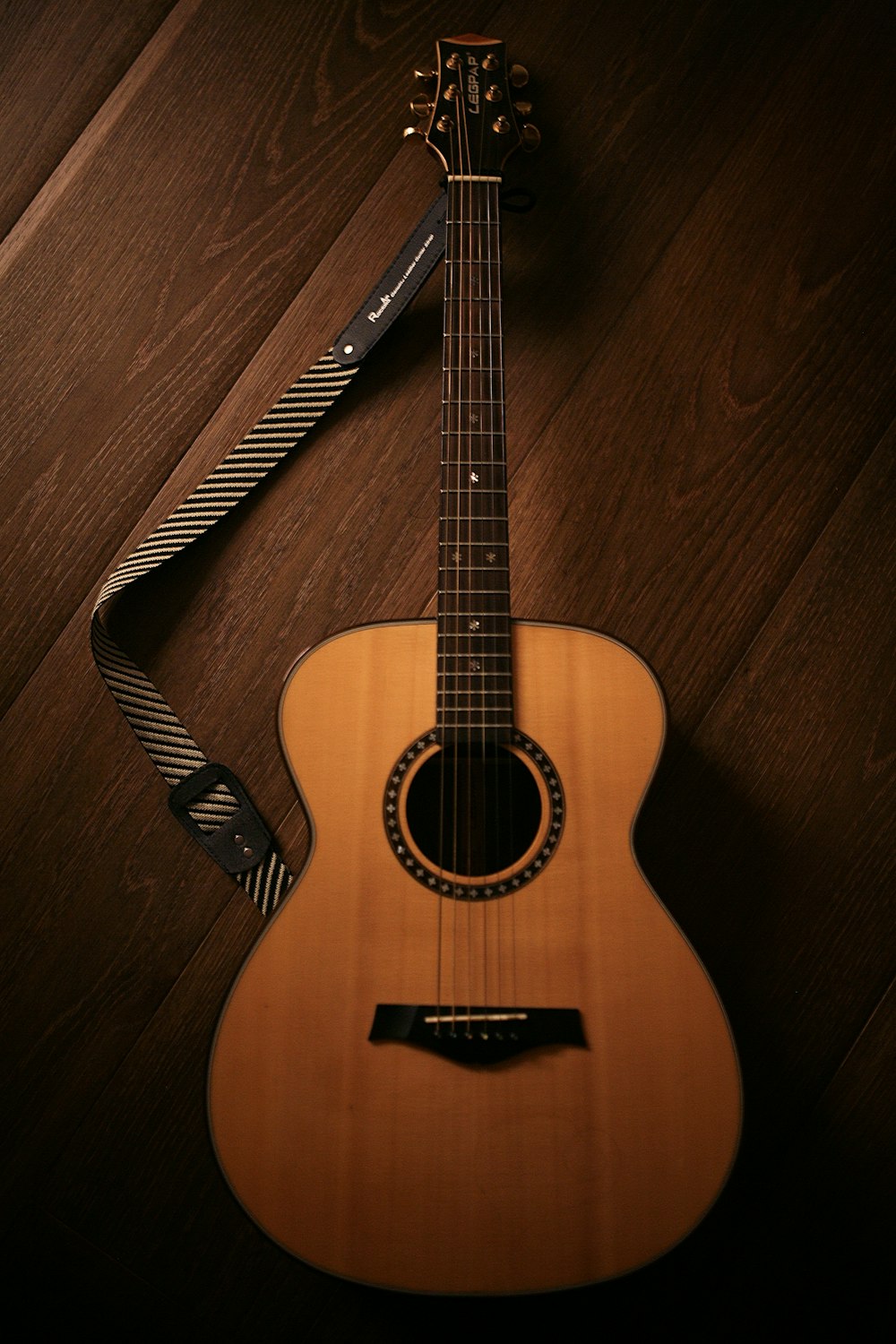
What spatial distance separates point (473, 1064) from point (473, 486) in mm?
591

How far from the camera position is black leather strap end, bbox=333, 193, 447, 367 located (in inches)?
Answer: 44.9

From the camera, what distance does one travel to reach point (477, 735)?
902 mm

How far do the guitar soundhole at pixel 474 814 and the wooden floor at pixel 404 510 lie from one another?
0.71 feet

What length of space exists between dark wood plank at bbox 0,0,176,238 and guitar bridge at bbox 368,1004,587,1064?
1.15 meters

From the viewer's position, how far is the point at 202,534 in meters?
1.13

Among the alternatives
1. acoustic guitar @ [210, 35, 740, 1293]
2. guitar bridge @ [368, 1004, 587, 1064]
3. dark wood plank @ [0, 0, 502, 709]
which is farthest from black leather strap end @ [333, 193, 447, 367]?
guitar bridge @ [368, 1004, 587, 1064]

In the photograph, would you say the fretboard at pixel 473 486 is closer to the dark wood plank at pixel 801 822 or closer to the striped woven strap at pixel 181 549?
the striped woven strap at pixel 181 549

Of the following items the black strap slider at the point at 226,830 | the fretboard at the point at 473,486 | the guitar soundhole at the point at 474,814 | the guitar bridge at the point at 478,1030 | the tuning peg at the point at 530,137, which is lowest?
the black strap slider at the point at 226,830

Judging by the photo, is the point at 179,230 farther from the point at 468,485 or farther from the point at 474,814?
the point at 474,814

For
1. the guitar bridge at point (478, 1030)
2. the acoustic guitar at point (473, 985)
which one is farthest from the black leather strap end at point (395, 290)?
the guitar bridge at point (478, 1030)

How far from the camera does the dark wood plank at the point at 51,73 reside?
47.3 inches

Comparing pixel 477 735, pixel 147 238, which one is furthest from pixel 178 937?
pixel 147 238

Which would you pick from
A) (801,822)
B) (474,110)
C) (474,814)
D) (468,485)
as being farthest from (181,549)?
(801,822)

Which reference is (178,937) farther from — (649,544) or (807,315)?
(807,315)
